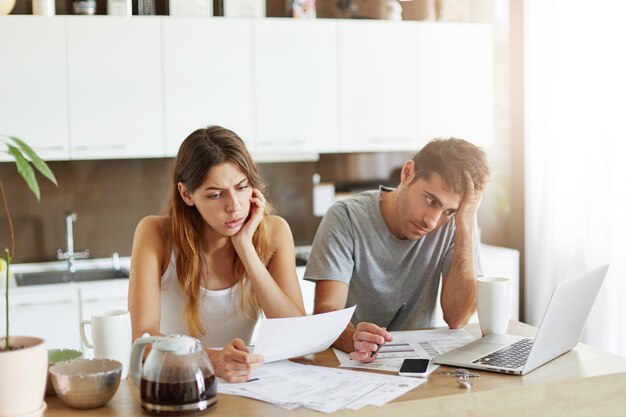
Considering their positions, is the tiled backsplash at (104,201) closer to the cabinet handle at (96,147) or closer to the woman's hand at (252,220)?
the cabinet handle at (96,147)

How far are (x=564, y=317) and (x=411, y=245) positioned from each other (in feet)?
2.33

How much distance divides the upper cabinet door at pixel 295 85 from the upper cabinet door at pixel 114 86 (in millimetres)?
509

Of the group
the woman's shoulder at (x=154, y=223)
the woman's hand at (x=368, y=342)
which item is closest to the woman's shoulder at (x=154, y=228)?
the woman's shoulder at (x=154, y=223)

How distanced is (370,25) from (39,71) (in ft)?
5.39

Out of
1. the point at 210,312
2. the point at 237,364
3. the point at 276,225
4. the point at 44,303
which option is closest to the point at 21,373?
the point at 237,364

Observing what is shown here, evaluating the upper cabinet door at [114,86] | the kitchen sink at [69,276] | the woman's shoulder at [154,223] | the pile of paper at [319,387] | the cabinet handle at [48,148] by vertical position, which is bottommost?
the kitchen sink at [69,276]

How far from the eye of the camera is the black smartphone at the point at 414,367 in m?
1.89

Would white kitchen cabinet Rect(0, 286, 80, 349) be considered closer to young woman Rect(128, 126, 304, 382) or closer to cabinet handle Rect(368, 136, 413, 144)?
young woman Rect(128, 126, 304, 382)

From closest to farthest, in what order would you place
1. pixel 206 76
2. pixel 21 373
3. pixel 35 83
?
pixel 21 373 < pixel 35 83 < pixel 206 76

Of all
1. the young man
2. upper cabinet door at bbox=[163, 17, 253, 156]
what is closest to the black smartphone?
the young man

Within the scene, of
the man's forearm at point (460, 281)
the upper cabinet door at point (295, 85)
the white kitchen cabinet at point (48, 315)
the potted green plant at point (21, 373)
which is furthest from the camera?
the upper cabinet door at point (295, 85)

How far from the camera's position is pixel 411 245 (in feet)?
8.50

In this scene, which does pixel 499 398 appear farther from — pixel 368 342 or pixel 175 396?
pixel 175 396

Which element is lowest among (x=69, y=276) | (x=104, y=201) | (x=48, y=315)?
(x=48, y=315)
